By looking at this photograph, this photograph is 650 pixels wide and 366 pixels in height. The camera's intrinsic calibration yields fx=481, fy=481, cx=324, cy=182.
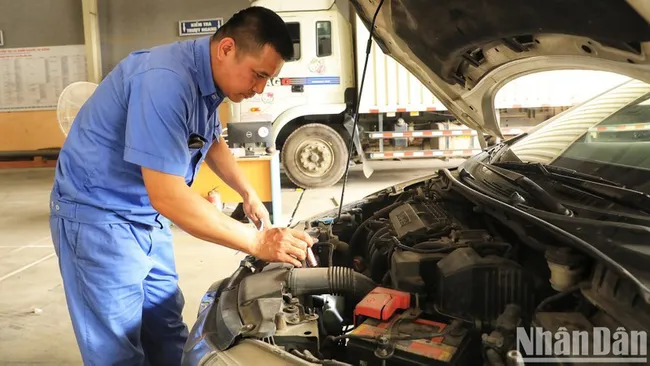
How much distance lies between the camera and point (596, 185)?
1.31 m

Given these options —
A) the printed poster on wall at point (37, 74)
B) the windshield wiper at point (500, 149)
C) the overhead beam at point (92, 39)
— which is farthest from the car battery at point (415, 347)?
the printed poster on wall at point (37, 74)

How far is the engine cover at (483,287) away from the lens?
1.22 meters

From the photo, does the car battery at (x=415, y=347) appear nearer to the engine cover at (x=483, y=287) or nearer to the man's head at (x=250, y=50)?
the engine cover at (x=483, y=287)

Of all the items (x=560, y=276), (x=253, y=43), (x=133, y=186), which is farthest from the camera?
(x=133, y=186)

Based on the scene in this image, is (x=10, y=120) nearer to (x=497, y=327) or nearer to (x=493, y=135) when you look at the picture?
(x=493, y=135)

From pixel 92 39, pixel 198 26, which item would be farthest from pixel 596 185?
pixel 92 39

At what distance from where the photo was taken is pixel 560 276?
1047 mm

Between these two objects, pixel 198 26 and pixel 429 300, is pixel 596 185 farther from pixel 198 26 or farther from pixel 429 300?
pixel 198 26

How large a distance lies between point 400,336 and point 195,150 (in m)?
0.96

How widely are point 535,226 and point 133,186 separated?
3.95 ft

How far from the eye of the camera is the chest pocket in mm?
1600

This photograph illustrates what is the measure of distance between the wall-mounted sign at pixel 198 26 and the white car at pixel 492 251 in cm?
771

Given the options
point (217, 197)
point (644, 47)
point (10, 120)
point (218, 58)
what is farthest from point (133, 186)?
point (10, 120)

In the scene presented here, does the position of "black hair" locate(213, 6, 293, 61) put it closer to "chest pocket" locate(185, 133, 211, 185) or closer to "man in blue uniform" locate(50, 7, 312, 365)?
"man in blue uniform" locate(50, 7, 312, 365)
